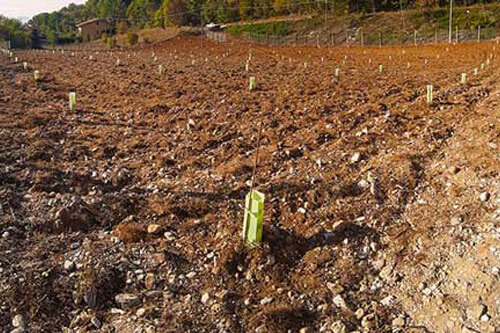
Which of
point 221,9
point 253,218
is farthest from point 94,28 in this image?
point 253,218

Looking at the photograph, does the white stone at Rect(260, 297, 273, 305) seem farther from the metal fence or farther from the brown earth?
the metal fence

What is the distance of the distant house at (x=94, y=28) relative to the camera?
109 meters

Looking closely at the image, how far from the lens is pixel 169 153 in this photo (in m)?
8.32

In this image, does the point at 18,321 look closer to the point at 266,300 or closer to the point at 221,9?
the point at 266,300

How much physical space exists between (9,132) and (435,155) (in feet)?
28.6

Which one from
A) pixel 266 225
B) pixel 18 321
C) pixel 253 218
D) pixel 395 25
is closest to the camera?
pixel 18 321

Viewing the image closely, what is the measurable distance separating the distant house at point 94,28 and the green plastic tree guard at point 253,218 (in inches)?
4420

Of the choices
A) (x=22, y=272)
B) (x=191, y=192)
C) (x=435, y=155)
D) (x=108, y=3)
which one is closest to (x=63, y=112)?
(x=191, y=192)

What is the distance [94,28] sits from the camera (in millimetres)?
113250

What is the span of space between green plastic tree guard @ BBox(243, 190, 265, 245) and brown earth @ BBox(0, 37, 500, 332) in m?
0.13

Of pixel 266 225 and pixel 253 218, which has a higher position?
pixel 253 218

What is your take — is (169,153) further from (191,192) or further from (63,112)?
(63,112)

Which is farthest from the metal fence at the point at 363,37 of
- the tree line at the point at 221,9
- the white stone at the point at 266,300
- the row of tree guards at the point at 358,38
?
the white stone at the point at 266,300

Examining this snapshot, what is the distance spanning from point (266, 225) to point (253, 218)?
1.73ft
